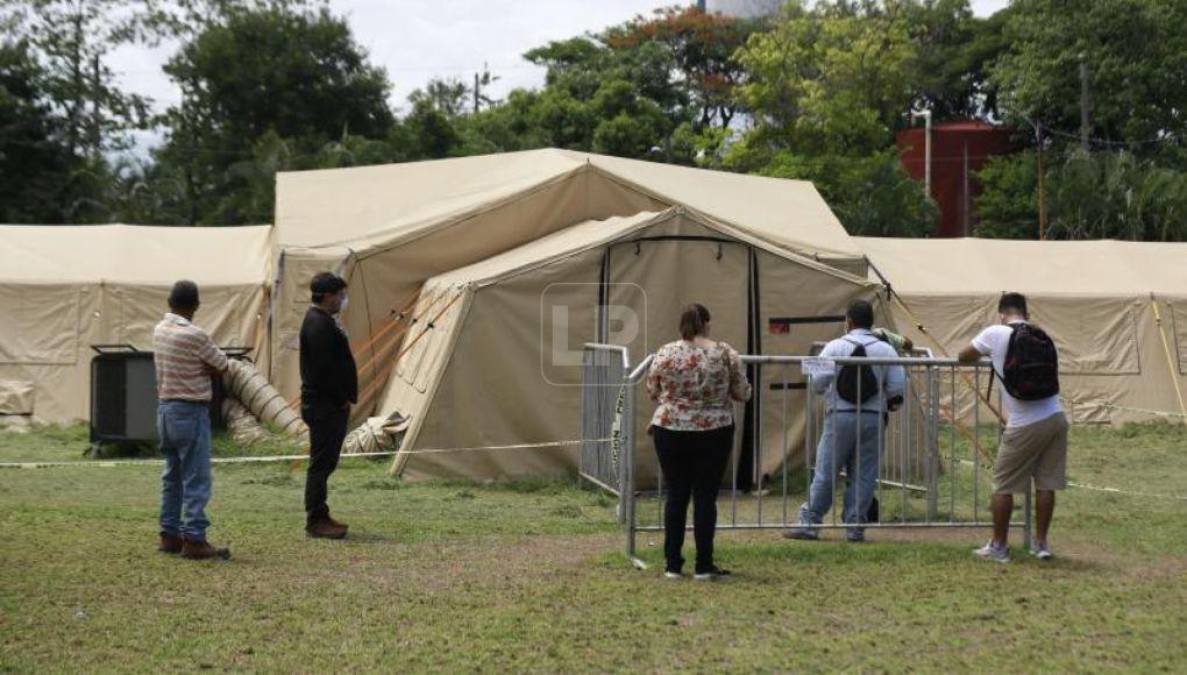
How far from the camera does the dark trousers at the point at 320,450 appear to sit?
10023mm

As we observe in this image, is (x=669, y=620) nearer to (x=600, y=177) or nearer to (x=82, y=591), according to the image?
(x=82, y=591)

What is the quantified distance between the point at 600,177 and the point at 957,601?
10213 mm

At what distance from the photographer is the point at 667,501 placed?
876 centimetres

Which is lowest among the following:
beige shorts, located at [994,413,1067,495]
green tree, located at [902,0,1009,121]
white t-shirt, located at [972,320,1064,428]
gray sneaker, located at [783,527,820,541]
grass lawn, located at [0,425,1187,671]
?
grass lawn, located at [0,425,1187,671]

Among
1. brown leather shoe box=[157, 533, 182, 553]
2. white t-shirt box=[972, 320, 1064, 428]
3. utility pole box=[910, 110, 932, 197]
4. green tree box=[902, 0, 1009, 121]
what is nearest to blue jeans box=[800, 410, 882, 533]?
white t-shirt box=[972, 320, 1064, 428]

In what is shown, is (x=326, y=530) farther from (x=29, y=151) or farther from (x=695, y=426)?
(x=29, y=151)

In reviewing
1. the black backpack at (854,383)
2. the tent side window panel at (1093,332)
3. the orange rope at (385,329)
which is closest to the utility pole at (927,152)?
the tent side window panel at (1093,332)

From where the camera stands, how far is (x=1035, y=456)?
938 centimetres

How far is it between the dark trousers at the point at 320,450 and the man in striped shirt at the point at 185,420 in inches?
38.5

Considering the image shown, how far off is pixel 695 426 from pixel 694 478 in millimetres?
326

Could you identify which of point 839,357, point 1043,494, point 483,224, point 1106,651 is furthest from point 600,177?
point 1106,651

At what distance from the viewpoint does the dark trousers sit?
10023mm

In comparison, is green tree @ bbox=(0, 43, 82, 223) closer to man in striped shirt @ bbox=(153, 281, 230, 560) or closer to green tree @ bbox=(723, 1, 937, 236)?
green tree @ bbox=(723, 1, 937, 236)

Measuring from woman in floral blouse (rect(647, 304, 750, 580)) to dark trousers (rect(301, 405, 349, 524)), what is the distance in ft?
8.24
